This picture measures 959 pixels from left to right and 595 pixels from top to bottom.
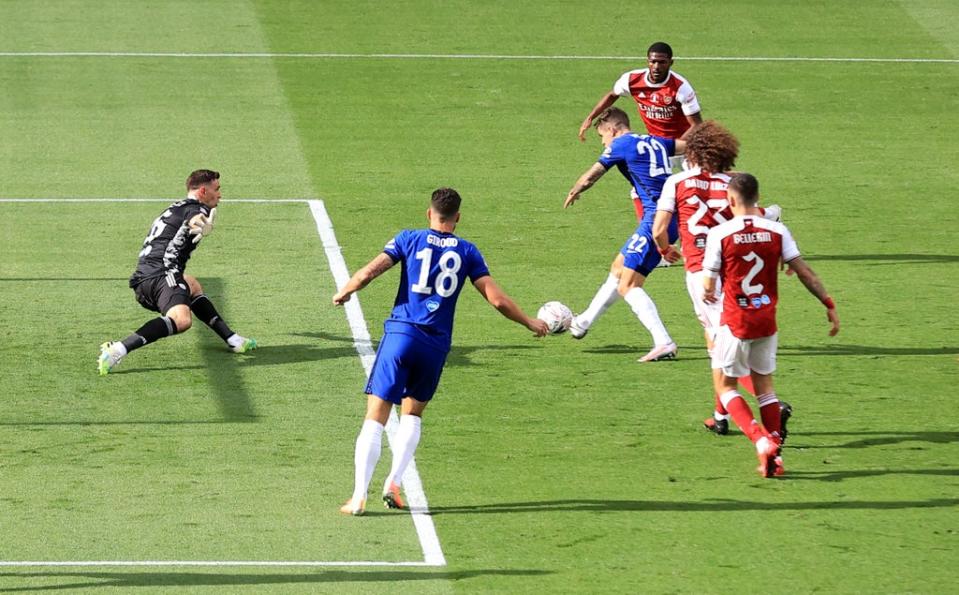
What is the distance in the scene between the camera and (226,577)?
30.2 ft

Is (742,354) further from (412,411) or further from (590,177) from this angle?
(590,177)

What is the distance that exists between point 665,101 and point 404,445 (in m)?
6.91

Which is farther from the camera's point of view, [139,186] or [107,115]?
[107,115]

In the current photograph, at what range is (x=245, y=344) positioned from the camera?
13750mm

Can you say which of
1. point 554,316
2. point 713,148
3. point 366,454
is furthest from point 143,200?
point 366,454

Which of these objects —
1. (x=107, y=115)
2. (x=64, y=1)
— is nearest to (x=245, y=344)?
(x=107, y=115)

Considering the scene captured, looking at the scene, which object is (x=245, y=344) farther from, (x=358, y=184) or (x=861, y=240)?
(x=861, y=240)

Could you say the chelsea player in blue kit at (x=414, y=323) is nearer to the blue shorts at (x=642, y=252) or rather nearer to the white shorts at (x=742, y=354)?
the white shorts at (x=742, y=354)

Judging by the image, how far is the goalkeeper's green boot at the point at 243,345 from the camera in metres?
13.7

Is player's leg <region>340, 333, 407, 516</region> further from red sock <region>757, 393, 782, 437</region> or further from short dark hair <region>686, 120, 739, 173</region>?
short dark hair <region>686, 120, 739, 173</region>

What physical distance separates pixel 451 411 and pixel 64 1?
59.8 ft

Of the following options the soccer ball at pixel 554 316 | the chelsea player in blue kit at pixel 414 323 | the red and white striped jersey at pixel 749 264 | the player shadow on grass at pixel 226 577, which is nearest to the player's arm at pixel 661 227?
the soccer ball at pixel 554 316

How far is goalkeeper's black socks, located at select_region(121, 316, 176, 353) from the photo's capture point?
1313 cm

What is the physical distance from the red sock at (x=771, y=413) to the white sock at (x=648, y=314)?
2686 mm
